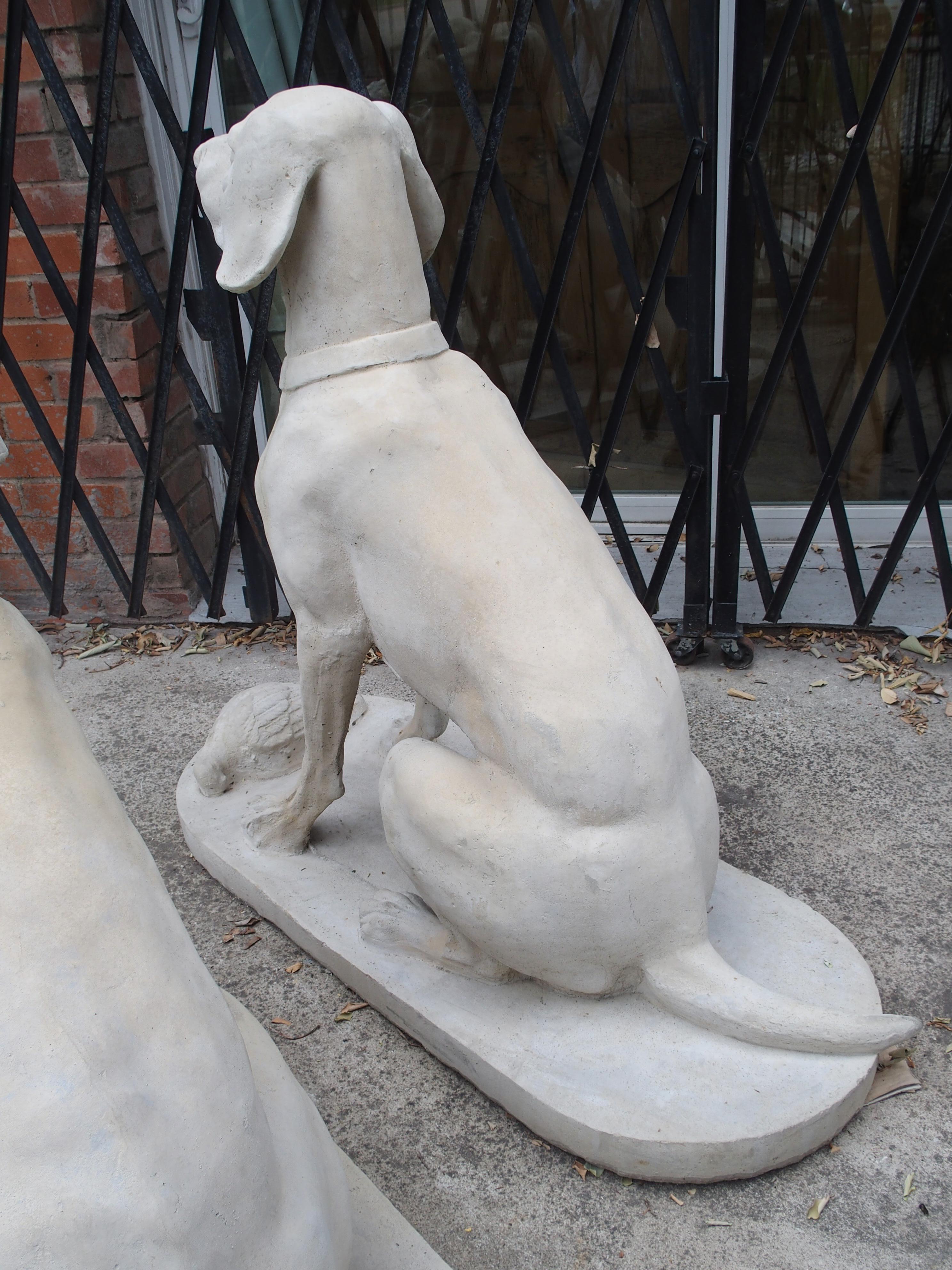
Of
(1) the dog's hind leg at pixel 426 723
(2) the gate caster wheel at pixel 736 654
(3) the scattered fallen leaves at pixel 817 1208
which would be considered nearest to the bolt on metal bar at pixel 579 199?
(2) the gate caster wheel at pixel 736 654

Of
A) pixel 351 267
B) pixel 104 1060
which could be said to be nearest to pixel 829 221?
pixel 351 267

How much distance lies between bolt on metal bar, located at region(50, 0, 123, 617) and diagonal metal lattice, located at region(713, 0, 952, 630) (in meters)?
1.92

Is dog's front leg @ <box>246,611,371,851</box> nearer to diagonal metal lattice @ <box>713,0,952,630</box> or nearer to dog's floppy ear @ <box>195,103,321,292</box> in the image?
dog's floppy ear @ <box>195,103,321,292</box>

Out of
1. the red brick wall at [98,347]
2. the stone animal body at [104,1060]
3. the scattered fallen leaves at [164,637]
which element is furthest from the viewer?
the scattered fallen leaves at [164,637]

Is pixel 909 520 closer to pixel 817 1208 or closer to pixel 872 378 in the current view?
pixel 872 378

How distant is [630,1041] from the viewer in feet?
7.00

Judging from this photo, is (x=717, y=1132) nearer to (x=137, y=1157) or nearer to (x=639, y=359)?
(x=137, y=1157)

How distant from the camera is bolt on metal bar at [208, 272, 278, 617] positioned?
3.56 m

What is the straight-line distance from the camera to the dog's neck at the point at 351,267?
2.05m

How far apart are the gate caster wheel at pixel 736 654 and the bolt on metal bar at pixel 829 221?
1.99 ft

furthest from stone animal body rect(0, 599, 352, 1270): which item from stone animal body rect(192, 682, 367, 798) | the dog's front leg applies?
stone animal body rect(192, 682, 367, 798)

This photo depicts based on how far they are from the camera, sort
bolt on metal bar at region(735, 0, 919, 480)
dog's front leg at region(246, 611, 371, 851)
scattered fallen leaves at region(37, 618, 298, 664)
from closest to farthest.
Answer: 1. dog's front leg at region(246, 611, 371, 851)
2. bolt on metal bar at region(735, 0, 919, 480)
3. scattered fallen leaves at region(37, 618, 298, 664)

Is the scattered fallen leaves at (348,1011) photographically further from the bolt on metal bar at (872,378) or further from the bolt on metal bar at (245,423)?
the bolt on metal bar at (872,378)

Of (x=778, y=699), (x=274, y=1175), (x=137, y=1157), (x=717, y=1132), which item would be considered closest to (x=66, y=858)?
(x=137, y=1157)
